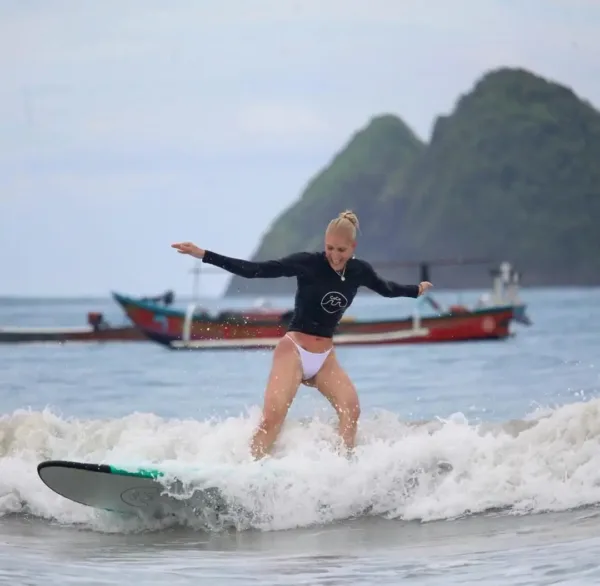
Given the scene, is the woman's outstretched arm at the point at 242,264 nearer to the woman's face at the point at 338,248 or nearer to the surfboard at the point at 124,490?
the woman's face at the point at 338,248

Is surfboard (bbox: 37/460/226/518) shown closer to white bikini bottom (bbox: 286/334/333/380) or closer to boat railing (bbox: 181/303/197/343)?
white bikini bottom (bbox: 286/334/333/380)

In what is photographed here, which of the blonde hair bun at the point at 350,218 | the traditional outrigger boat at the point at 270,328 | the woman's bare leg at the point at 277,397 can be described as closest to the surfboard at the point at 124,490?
the woman's bare leg at the point at 277,397

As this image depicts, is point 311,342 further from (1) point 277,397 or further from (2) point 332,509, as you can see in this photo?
(2) point 332,509

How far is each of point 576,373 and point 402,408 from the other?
3.21 metres

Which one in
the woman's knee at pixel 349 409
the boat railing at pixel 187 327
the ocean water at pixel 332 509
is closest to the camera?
the ocean water at pixel 332 509

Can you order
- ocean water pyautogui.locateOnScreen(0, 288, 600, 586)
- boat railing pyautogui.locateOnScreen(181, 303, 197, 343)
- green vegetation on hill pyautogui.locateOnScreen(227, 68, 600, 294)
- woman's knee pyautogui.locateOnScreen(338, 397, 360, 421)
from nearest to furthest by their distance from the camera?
ocean water pyautogui.locateOnScreen(0, 288, 600, 586) → woman's knee pyautogui.locateOnScreen(338, 397, 360, 421) → boat railing pyautogui.locateOnScreen(181, 303, 197, 343) → green vegetation on hill pyautogui.locateOnScreen(227, 68, 600, 294)

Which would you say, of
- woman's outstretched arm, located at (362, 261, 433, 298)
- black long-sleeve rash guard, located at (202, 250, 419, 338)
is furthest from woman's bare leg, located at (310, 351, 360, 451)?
woman's outstretched arm, located at (362, 261, 433, 298)

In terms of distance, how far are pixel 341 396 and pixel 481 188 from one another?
25161mm

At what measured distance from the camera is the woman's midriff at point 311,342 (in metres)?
3.86

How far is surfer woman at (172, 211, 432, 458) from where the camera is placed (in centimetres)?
377

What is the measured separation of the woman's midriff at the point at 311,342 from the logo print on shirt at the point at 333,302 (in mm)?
102

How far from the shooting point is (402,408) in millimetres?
11219

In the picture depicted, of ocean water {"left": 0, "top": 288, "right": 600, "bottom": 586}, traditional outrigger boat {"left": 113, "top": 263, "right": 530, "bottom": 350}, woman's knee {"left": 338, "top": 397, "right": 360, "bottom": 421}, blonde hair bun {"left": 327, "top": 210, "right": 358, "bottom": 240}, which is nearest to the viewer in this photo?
ocean water {"left": 0, "top": 288, "right": 600, "bottom": 586}

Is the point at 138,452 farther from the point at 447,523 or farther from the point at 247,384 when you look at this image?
the point at 247,384
